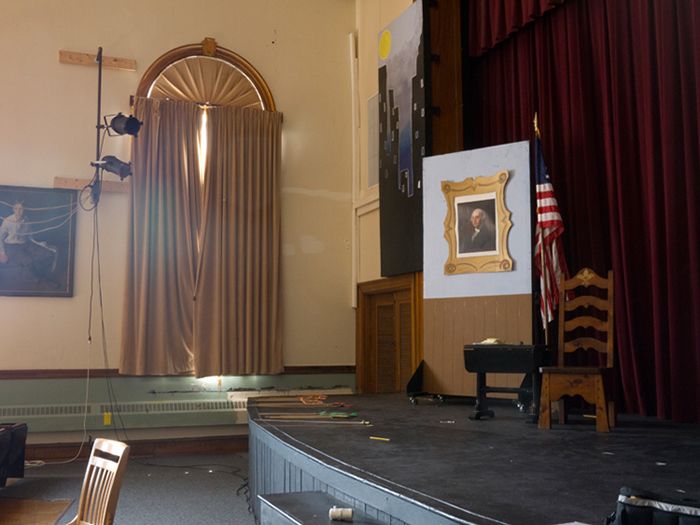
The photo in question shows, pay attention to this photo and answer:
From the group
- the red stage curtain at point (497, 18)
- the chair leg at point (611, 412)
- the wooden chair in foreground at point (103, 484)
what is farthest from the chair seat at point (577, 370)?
the red stage curtain at point (497, 18)

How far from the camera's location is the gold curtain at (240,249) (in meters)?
7.84

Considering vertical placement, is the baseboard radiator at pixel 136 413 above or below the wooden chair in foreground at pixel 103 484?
below

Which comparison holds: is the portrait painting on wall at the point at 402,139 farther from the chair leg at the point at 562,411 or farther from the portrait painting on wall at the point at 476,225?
the chair leg at the point at 562,411

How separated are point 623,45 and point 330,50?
428 centimetres

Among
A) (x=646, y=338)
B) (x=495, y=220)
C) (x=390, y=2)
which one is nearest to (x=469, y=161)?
(x=495, y=220)

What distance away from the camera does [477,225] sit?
5.84m

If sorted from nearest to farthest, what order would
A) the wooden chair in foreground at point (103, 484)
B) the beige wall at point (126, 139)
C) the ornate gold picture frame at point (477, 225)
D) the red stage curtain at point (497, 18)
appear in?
the wooden chair in foreground at point (103, 484) → the ornate gold picture frame at point (477, 225) → the red stage curtain at point (497, 18) → the beige wall at point (126, 139)

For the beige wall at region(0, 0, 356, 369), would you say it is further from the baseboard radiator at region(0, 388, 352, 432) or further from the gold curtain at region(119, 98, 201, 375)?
the baseboard radiator at region(0, 388, 352, 432)

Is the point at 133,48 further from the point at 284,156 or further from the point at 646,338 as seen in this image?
the point at 646,338

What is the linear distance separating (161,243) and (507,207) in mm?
3933

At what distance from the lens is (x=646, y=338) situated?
5203mm

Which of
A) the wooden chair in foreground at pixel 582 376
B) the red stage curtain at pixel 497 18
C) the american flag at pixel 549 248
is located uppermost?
the red stage curtain at pixel 497 18

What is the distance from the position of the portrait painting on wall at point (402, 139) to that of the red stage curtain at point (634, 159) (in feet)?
3.52

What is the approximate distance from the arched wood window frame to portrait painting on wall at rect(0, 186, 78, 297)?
156 centimetres
